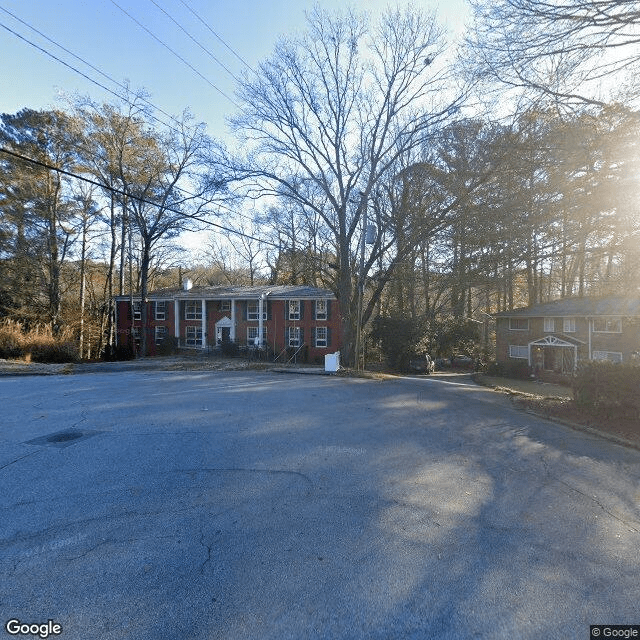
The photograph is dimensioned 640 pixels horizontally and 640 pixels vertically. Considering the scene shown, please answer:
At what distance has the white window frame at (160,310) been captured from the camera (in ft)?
115

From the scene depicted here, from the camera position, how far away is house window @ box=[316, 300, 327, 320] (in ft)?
104

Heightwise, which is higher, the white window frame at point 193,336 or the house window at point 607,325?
the house window at point 607,325

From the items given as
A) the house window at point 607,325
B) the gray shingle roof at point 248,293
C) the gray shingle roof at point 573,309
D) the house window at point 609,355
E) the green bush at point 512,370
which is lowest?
the green bush at point 512,370

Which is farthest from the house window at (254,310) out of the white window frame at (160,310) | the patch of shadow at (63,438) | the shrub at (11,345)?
the patch of shadow at (63,438)

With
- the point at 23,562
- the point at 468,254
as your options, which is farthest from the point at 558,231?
the point at 23,562

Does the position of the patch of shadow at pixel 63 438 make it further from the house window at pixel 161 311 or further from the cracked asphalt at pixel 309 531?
the house window at pixel 161 311

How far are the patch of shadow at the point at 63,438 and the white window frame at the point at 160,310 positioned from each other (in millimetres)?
29716

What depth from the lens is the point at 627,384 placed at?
26.8ft

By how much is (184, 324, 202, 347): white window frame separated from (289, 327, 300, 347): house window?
7.30 m

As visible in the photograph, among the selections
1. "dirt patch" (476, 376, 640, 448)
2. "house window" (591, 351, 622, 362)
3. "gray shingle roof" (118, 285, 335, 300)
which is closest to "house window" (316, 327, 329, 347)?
"gray shingle roof" (118, 285, 335, 300)

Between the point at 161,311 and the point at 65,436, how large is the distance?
1188 inches

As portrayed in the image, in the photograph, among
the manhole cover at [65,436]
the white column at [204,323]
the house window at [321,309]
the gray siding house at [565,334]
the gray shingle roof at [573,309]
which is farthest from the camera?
the white column at [204,323]

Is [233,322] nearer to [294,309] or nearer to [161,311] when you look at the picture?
[294,309]

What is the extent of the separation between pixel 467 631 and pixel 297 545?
134cm
